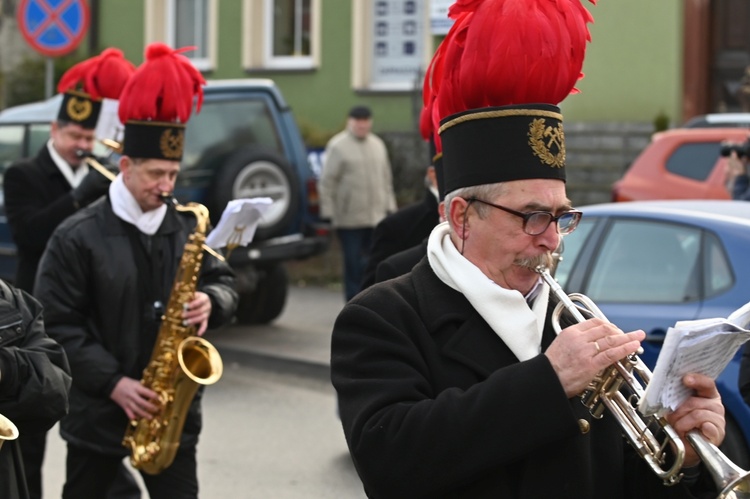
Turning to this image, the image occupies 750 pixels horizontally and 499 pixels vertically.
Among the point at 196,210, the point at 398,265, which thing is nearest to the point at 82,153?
the point at 196,210

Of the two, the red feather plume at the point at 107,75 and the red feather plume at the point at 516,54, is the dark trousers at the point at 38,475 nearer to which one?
the red feather plume at the point at 107,75

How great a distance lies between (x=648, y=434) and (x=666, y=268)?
3941 millimetres

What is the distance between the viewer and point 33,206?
671 centimetres

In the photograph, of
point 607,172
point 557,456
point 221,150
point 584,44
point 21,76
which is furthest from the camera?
point 21,76

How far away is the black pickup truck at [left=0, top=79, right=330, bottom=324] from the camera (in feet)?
34.9

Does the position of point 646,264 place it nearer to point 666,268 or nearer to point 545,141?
point 666,268

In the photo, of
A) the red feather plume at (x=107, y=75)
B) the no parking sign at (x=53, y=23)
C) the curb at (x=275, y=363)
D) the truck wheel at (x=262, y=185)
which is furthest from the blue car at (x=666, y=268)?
the no parking sign at (x=53, y=23)

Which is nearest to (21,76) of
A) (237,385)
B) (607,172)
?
(607,172)

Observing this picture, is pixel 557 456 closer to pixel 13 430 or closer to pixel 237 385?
pixel 13 430

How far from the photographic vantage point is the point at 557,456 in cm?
282

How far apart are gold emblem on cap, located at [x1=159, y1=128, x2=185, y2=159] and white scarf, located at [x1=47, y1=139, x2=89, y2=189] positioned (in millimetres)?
1519

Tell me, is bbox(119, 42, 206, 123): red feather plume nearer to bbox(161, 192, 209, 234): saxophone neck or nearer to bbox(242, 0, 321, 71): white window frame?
bbox(161, 192, 209, 234): saxophone neck

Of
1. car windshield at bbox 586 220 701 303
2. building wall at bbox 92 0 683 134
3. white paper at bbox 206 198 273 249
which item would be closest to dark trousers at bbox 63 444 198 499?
white paper at bbox 206 198 273 249

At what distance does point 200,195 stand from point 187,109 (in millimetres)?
5156
